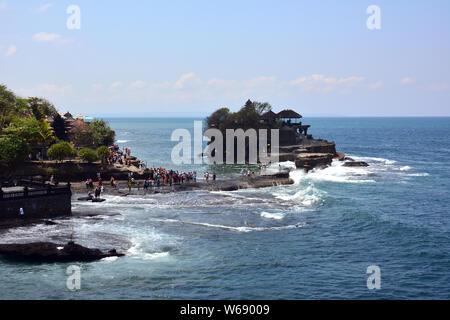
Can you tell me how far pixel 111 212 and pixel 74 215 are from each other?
11.5 ft

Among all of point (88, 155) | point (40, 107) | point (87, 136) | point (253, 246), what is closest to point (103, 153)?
point (88, 155)

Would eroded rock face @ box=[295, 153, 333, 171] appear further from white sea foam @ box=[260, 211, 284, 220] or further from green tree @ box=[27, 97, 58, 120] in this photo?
green tree @ box=[27, 97, 58, 120]

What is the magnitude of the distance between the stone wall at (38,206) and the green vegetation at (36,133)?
699 inches

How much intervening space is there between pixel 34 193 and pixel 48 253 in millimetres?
11296

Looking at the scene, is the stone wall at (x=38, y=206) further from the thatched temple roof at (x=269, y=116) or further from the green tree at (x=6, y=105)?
the thatched temple roof at (x=269, y=116)

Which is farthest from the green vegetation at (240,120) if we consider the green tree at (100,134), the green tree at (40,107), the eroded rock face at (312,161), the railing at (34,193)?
the railing at (34,193)

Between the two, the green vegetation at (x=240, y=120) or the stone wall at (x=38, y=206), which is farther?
the green vegetation at (x=240, y=120)

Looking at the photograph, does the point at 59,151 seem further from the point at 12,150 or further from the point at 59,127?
the point at 59,127

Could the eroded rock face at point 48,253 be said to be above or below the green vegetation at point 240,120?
below

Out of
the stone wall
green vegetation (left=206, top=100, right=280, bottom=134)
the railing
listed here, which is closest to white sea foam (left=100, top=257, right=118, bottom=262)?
the stone wall

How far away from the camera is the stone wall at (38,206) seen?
124 ft
